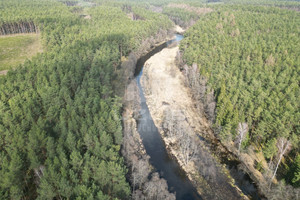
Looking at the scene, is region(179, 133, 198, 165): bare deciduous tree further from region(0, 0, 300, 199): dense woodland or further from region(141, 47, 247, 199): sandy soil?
region(0, 0, 300, 199): dense woodland

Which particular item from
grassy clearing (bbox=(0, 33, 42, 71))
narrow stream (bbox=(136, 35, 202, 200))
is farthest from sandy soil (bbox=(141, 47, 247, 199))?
grassy clearing (bbox=(0, 33, 42, 71))

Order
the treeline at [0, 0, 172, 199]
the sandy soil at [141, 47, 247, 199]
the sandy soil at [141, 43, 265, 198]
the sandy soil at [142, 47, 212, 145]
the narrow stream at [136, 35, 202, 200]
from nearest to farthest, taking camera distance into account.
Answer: the treeline at [0, 0, 172, 199]
the narrow stream at [136, 35, 202, 200]
the sandy soil at [141, 47, 247, 199]
the sandy soil at [141, 43, 265, 198]
the sandy soil at [142, 47, 212, 145]

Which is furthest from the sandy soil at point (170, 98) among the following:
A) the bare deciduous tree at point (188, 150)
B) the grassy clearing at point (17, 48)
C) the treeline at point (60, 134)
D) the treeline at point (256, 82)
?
the grassy clearing at point (17, 48)

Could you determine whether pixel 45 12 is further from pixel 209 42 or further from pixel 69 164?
pixel 69 164

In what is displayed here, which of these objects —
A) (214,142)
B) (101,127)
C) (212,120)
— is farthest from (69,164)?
(212,120)

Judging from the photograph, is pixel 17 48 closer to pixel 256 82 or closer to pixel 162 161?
pixel 162 161
